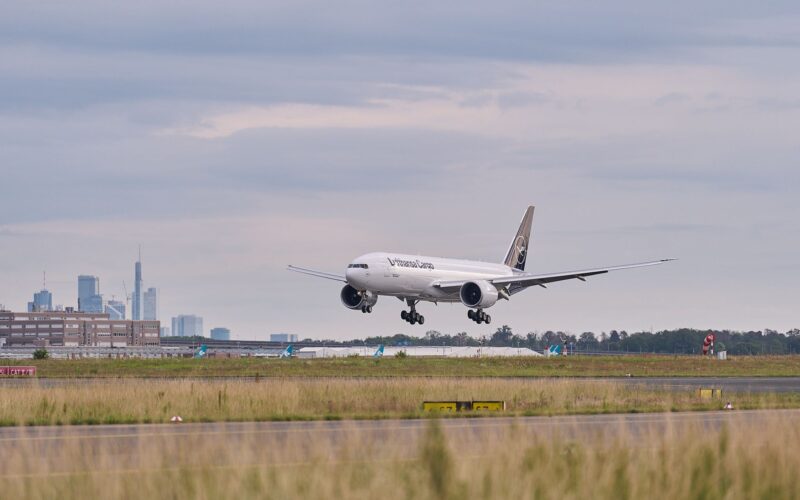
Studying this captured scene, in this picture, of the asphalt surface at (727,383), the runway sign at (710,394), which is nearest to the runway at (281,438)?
the runway sign at (710,394)

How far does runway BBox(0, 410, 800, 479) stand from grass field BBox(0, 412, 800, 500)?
98 mm

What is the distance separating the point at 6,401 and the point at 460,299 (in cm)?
6441

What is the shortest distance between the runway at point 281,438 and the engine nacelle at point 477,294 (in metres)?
59.7

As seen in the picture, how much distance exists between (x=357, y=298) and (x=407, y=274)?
555cm

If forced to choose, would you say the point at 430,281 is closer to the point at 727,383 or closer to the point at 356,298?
the point at 356,298

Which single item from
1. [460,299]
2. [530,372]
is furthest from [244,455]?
[460,299]

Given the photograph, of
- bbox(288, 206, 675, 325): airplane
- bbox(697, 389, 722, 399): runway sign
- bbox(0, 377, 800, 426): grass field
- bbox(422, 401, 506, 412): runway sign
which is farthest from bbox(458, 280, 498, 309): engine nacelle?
bbox(422, 401, 506, 412): runway sign

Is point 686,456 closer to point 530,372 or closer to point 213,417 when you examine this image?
point 213,417

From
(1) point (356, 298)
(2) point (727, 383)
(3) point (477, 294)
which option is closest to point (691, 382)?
(2) point (727, 383)

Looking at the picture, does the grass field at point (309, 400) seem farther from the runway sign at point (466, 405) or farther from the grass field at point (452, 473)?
the grass field at point (452, 473)

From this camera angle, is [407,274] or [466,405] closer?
[466,405]

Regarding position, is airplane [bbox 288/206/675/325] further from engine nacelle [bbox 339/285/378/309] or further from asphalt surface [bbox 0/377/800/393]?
asphalt surface [bbox 0/377/800/393]

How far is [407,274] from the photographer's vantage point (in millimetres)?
95062

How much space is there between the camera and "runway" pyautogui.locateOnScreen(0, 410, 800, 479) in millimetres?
18922
